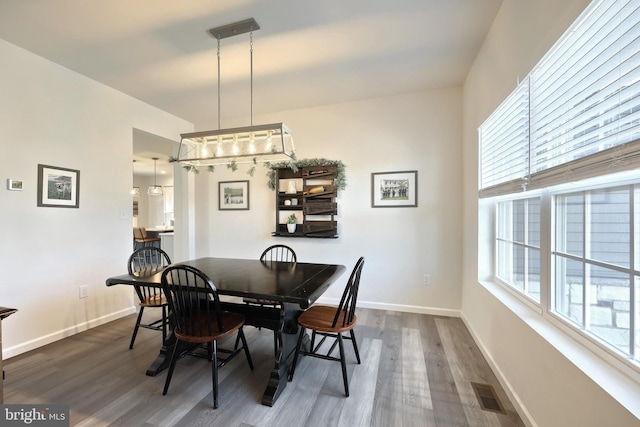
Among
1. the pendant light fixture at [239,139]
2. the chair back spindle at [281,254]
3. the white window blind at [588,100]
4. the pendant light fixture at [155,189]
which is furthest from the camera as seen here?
the pendant light fixture at [155,189]

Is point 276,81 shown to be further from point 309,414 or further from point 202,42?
point 309,414

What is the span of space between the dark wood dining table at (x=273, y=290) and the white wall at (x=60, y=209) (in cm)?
112

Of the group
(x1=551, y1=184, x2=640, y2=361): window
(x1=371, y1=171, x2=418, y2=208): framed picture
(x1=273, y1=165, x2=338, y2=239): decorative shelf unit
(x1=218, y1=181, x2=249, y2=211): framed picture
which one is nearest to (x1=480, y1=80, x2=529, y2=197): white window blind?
(x1=551, y1=184, x2=640, y2=361): window

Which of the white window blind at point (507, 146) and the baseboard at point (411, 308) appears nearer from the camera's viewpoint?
Answer: the white window blind at point (507, 146)

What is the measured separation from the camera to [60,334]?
275 cm

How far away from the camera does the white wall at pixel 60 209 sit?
2.42 m

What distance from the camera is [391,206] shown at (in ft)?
11.5

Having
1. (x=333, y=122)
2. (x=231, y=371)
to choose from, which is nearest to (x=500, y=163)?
(x=333, y=122)

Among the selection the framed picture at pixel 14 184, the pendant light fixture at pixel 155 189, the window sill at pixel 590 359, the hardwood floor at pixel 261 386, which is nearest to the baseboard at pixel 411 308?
the hardwood floor at pixel 261 386

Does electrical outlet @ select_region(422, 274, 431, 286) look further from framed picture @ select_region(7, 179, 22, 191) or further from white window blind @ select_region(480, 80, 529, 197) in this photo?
framed picture @ select_region(7, 179, 22, 191)

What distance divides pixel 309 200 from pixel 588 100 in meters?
2.92

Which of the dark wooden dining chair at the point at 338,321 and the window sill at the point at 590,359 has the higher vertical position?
the window sill at the point at 590,359

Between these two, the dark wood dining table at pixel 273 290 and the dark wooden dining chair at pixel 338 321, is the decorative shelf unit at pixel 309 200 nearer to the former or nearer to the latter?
the dark wood dining table at pixel 273 290

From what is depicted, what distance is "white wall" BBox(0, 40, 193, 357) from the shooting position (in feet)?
7.94
